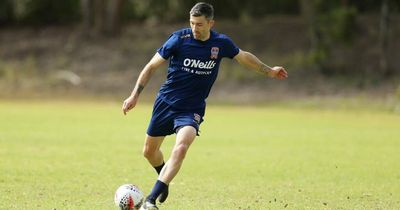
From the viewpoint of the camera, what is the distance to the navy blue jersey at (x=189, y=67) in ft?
35.4

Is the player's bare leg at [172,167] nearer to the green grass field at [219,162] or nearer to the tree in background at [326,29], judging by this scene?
the green grass field at [219,162]

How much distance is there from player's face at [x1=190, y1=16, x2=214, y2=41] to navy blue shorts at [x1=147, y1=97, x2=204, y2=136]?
957mm

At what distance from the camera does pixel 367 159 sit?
1777 centimetres

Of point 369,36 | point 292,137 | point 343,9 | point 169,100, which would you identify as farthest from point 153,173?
point 369,36

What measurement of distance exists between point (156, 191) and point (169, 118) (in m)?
1.25

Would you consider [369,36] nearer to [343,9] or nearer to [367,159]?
[343,9]

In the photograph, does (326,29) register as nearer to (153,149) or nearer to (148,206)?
(153,149)

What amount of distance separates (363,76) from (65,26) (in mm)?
19975

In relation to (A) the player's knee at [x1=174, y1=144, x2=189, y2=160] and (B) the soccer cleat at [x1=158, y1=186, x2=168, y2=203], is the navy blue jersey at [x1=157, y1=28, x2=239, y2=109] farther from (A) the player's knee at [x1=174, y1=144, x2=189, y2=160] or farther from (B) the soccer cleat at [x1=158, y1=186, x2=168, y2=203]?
(B) the soccer cleat at [x1=158, y1=186, x2=168, y2=203]

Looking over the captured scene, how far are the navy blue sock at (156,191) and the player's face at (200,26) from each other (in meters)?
1.96

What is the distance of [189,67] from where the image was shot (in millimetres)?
10805

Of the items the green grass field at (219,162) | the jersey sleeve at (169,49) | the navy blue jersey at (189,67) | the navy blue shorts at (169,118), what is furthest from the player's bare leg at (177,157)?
the jersey sleeve at (169,49)

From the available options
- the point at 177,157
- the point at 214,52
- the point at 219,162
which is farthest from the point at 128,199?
the point at 219,162

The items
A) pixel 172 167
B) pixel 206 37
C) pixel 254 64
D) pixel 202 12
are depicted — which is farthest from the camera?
pixel 254 64
